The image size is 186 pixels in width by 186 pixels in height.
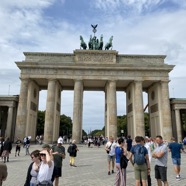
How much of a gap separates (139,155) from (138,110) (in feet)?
124

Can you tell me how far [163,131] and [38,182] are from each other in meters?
42.5

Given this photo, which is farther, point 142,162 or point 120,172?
point 120,172

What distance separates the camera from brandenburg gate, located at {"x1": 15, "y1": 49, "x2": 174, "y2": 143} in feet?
144

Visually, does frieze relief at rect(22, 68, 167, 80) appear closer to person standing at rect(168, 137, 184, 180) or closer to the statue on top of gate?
the statue on top of gate

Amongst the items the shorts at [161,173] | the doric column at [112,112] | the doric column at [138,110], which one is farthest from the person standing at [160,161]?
the doric column at [138,110]

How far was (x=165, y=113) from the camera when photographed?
44750mm

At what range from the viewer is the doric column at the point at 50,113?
4275cm

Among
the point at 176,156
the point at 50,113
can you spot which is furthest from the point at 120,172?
the point at 50,113

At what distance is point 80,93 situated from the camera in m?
45.2

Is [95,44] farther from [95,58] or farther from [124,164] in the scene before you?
[124,164]

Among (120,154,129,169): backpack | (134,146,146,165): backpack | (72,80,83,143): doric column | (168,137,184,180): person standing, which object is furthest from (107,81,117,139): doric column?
(134,146,146,165): backpack

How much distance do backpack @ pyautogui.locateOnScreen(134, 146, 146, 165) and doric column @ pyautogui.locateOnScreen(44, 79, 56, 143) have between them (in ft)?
121

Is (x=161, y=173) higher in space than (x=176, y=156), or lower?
lower

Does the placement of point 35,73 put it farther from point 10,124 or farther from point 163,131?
point 163,131
